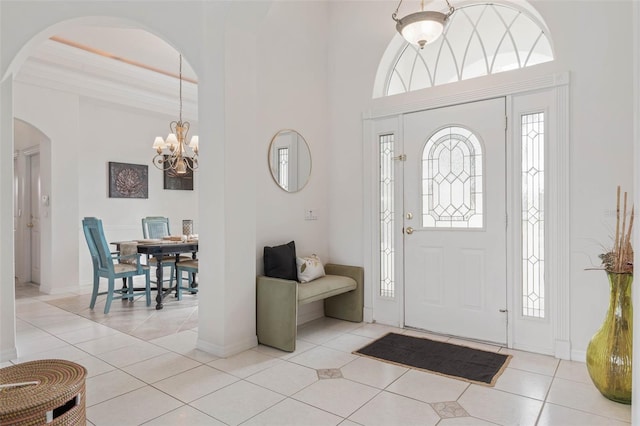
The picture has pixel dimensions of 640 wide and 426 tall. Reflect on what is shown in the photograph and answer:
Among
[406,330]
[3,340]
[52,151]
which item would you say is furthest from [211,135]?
[52,151]

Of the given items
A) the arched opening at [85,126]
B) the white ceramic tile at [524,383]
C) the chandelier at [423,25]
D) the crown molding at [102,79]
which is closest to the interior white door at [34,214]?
the arched opening at [85,126]

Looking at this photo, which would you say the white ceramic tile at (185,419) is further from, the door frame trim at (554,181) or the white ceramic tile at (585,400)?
the door frame trim at (554,181)

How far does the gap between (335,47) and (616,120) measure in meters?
2.81

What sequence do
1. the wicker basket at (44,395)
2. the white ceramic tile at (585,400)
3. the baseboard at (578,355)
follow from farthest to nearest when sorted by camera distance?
the baseboard at (578,355), the white ceramic tile at (585,400), the wicker basket at (44,395)

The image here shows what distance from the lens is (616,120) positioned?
2.83m

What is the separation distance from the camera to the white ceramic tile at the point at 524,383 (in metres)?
2.50

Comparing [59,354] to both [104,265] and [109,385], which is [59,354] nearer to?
[109,385]

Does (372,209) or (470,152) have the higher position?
(470,152)

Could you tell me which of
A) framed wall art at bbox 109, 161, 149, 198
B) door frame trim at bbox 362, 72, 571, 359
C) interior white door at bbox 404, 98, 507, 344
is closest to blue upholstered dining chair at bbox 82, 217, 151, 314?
framed wall art at bbox 109, 161, 149, 198

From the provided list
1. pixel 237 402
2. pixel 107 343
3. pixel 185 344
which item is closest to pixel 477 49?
pixel 237 402

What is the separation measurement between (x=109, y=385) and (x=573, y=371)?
3.31 meters

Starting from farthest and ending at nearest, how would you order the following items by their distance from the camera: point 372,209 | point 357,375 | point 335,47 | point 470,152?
point 335,47 < point 372,209 < point 470,152 < point 357,375

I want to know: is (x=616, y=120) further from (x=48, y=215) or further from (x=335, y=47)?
(x=48, y=215)

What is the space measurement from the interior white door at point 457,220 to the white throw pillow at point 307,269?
0.90 m
